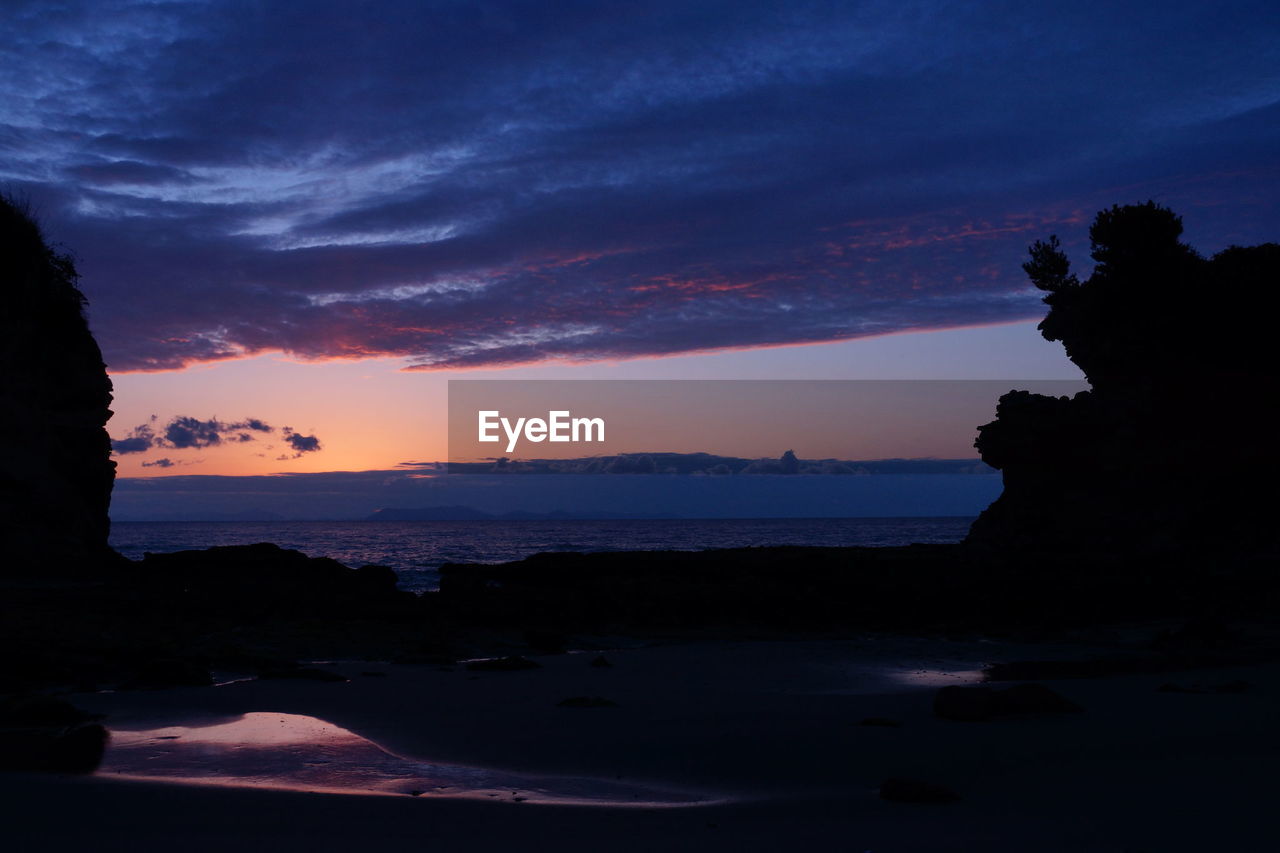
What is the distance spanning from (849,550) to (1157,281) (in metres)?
17.4

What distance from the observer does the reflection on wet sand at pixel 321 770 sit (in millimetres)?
7051

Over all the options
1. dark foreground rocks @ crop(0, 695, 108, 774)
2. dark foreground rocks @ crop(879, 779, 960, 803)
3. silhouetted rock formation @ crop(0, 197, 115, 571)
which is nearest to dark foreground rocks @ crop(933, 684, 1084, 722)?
dark foreground rocks @ crop(879, 779, 960, 803)

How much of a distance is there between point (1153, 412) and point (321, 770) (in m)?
34.7

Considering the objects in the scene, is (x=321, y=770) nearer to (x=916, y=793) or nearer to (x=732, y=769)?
(x=732, y=769)

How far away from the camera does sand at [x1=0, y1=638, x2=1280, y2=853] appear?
574 centimetres

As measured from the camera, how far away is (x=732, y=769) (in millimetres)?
8062

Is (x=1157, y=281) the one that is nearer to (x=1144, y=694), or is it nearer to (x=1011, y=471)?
(x=1011, y=471)

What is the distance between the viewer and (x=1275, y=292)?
1270 inches

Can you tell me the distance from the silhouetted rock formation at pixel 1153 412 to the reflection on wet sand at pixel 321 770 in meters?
30.6

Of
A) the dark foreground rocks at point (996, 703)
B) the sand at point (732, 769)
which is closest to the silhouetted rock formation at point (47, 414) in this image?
the sand at point (732, 769)

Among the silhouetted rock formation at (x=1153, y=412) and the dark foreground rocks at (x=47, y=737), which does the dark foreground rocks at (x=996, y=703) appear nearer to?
Result: the dark foreground rocks at (x=47, y=737)

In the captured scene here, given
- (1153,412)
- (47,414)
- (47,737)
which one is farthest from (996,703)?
(47,414)

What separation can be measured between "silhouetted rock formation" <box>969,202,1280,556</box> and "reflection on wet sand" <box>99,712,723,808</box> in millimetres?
30603

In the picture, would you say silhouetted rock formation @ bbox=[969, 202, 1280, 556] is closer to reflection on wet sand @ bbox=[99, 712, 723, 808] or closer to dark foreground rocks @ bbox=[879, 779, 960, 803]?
dark foreground rocks @ bbox=[879, 779, 960, 803]
